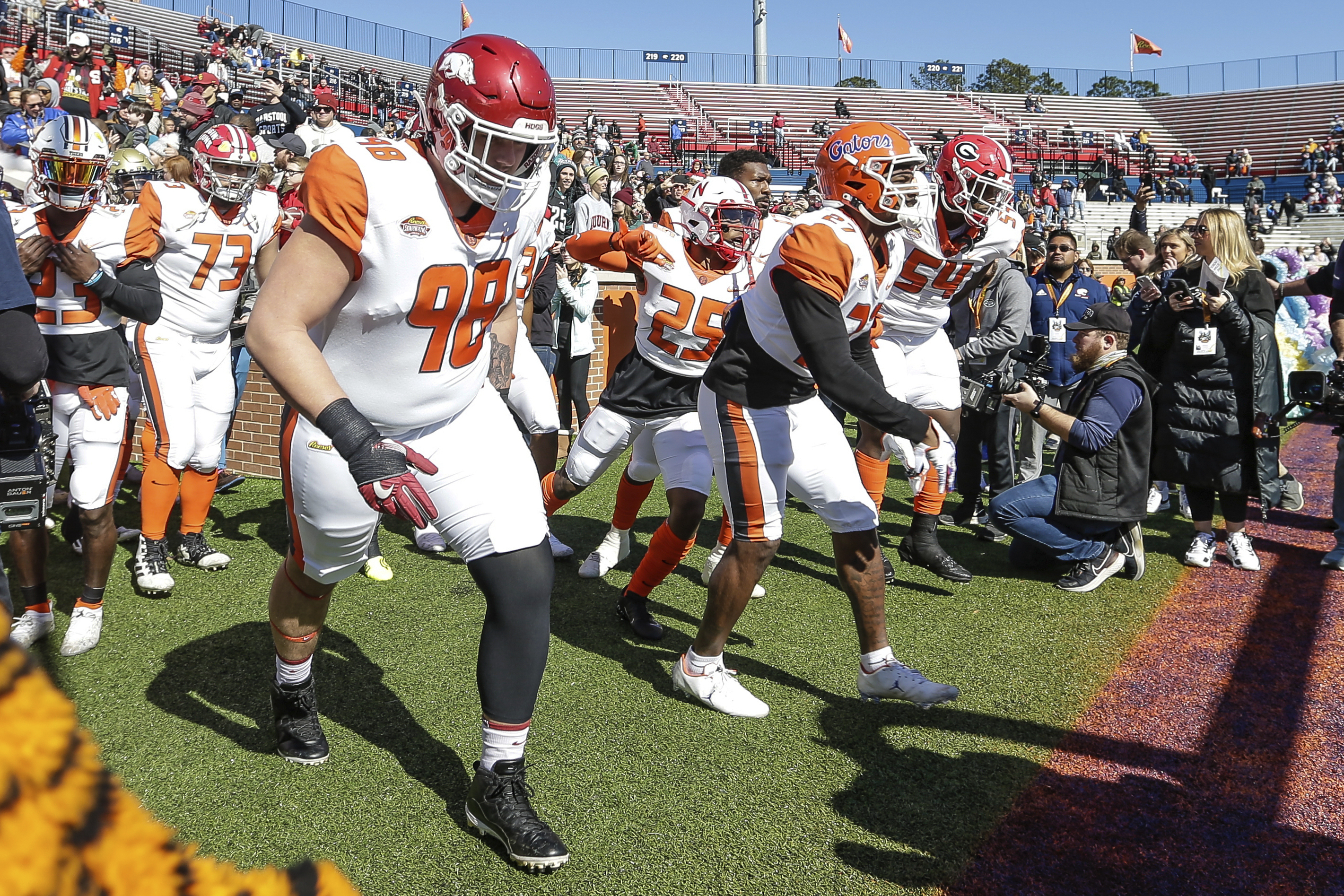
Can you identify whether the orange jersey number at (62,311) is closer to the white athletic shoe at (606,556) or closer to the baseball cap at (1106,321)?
the white athletic shoe at (606,556)

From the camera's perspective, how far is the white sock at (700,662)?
3830 millimetres

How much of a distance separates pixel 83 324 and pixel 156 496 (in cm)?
99

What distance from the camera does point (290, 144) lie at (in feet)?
30.8

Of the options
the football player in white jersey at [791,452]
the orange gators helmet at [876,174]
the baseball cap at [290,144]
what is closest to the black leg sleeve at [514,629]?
the football player in white jersey at [791,452]

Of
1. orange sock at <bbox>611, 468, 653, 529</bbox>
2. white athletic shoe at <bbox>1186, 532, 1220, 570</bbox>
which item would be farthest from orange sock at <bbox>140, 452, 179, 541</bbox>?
white athletic shoe at <bbox>1186, 532, 1220, 570</bbox>

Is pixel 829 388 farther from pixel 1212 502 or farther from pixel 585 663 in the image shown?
pixel 1212 502

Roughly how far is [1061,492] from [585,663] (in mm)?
2861

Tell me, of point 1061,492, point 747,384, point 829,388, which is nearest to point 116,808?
point 829,388

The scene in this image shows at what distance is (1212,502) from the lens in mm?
6102

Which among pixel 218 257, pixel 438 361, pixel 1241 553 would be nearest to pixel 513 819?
pixel 438 361

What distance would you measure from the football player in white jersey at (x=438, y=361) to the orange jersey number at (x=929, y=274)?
309 centimetres

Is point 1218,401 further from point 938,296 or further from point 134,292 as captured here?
point 134,292

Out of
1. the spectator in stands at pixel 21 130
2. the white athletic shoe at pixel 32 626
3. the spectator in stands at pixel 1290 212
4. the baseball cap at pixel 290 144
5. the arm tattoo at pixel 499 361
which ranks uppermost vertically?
the spectator in stands at pixel 1290 212

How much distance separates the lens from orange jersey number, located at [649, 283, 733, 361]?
4.83 meters
